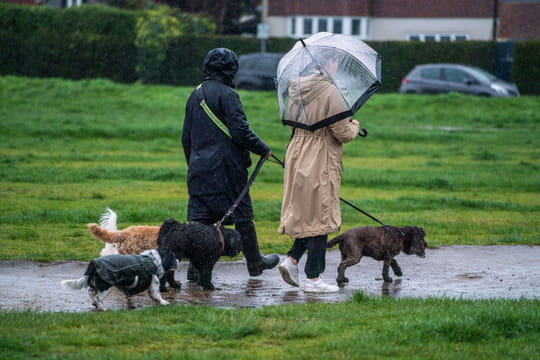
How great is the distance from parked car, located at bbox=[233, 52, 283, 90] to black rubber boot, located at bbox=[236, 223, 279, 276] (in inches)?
983

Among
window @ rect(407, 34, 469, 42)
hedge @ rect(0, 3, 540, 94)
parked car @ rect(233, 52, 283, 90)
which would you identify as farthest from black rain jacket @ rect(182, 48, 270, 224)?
window @ rect(407, 34, 469, 42)

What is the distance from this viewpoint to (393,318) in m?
6.23

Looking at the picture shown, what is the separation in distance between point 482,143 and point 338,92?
15.4 m

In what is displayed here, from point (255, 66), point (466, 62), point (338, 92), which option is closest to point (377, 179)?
point (338, 92)

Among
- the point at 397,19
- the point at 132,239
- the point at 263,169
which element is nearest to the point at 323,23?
the point at 397,19

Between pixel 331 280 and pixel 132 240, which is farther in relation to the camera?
pixel 331 280

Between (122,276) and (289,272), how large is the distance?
177cm

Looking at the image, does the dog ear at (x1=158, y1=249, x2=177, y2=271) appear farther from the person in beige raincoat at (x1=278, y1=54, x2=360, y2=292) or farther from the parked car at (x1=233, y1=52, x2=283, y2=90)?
the parked car at (x1=233, y1=52, x2=283, y2=90)

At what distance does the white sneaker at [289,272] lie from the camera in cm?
766

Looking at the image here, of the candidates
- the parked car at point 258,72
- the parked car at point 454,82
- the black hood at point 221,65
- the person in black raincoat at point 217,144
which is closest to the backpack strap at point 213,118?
the person in black raincoat at point 217,144

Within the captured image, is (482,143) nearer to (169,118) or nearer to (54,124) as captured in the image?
(169,118)

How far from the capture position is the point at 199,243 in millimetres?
7328

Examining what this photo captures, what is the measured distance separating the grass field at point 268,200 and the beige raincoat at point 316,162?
89cm

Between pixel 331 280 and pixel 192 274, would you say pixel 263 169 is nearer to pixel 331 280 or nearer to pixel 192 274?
pixel 331 280
